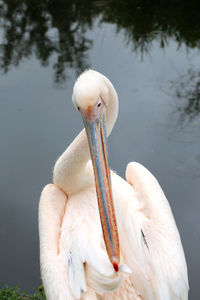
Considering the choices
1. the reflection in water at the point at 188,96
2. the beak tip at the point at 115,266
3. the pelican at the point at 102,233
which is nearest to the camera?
the beak tip at the point at 115,266

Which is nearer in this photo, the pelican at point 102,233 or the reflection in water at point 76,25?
the pelican at point 102,233

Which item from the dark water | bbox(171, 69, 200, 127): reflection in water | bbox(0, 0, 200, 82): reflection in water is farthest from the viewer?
bbox(0, 0, 200, 82): reflection in water

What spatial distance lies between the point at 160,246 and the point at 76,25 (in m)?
3.91

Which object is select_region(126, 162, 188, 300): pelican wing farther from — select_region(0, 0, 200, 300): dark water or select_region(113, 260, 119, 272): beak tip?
select_region(0, 0, 200, 300): dark water

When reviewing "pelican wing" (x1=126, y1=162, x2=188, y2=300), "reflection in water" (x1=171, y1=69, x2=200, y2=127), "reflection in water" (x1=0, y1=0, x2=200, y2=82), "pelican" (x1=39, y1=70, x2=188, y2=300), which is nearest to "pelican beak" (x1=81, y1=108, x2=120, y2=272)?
"pelican" (x1=39, y1=70, x2=188, y2=300)

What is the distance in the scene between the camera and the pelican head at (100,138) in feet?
5.88

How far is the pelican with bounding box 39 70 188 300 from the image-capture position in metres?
1.82

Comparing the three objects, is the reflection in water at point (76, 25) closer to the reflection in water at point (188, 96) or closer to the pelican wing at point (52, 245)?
the reflection in water at point (188, 96)

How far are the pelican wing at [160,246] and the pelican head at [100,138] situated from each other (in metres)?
0.26

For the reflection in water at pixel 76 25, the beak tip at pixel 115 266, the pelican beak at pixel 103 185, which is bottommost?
the beak tip at pixel 115 266

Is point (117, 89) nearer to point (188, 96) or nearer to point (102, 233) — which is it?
point (188, 96)

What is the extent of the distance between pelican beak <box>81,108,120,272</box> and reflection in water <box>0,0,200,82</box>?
2.81 metres

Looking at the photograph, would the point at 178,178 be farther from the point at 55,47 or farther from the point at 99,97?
the point at 55,47

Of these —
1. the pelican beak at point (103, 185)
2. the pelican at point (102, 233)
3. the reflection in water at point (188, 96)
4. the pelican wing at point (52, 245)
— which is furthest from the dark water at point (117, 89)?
the pelican beak at point (103, 185)
